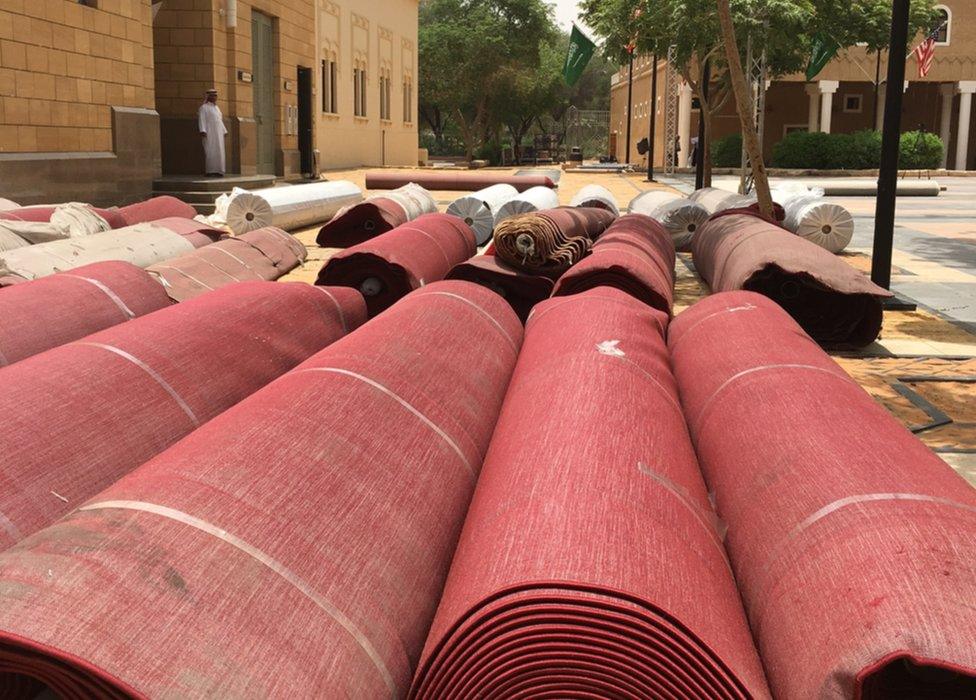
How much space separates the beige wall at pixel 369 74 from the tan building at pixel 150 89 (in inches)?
7.2

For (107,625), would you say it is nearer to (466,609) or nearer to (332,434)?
(466,609)

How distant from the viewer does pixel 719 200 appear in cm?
1468

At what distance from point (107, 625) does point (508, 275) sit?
18.9ft

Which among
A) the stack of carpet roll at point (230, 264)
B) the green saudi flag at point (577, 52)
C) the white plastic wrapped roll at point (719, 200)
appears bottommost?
the stack of carpet roll at point (230, 264)

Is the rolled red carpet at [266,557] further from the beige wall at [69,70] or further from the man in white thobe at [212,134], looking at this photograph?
the man in white thobe at [212,134]

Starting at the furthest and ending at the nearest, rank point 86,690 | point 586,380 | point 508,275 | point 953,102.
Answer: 1. point 953,102
2. point 508,275
3. point 586,380
4. point 86,690

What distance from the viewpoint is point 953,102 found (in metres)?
47.5

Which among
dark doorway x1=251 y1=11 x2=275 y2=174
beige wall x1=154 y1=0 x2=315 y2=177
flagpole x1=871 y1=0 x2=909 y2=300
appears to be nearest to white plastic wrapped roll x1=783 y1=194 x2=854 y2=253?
flagpole x1=871 y1=0 x2=909 y2=300

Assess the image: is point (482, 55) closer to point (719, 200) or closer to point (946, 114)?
point (946, 114)

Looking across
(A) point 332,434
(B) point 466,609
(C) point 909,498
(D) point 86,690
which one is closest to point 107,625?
(D) point 86,690

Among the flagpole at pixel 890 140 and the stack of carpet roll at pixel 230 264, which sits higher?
the flagpole at pixel 890 140

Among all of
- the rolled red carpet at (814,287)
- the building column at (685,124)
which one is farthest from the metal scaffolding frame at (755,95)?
the building column at (685,124)

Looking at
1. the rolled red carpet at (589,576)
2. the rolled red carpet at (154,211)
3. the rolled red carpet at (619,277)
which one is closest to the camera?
the rolled red carpet at (589,576)

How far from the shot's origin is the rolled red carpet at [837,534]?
2.11 m
